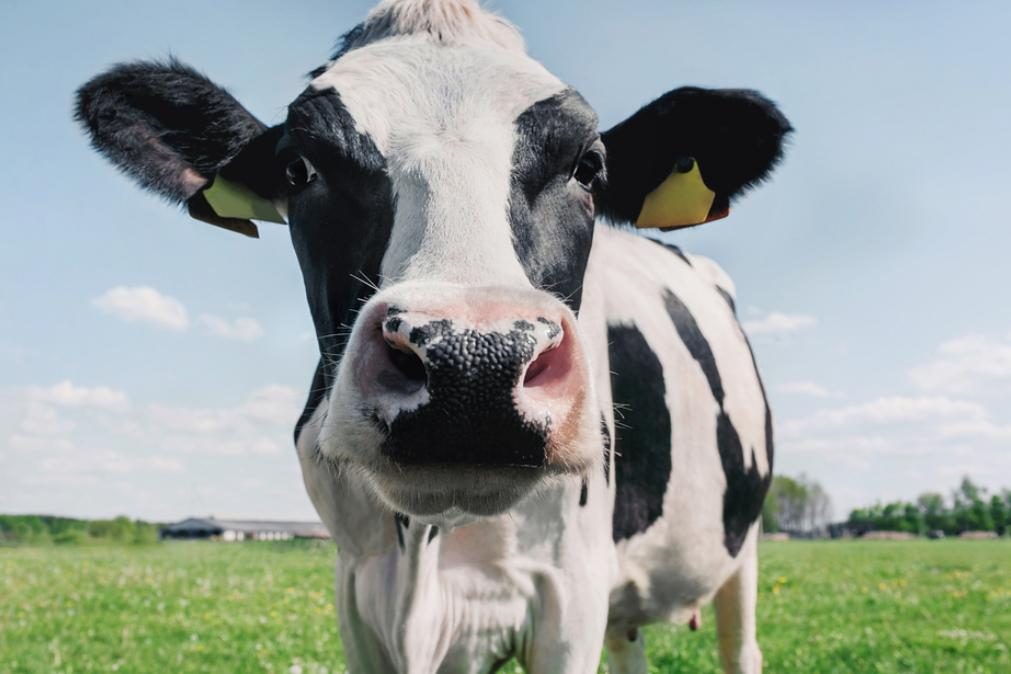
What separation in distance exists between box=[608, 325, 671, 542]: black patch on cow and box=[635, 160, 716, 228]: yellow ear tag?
59 cm

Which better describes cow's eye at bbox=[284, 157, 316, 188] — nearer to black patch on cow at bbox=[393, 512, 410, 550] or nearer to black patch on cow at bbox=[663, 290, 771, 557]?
black patch on cow at bbox=[393, 512, 410, 550]

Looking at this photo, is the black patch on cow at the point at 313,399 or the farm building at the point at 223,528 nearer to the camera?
the black patch on cow at the point at 313,399

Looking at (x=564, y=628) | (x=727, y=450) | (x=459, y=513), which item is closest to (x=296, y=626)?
(x=727, y=450)

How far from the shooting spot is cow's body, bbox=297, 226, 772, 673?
3898 mm

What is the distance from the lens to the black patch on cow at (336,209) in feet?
10.1

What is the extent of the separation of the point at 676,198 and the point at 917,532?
117520mm

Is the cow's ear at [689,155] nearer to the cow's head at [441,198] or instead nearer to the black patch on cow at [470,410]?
the cow's head at [441,198]

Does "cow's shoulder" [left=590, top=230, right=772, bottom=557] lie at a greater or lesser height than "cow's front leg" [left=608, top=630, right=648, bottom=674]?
greater

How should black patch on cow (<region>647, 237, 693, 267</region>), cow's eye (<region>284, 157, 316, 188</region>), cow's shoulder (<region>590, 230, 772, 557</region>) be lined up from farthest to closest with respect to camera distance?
black patch on cow (<region>647, 237, 693, 267</region>)
cow's shoulder (<region>590, 230, 772, 557</region>)
cow's eye (<region>284, 157, 316, 188</region>)

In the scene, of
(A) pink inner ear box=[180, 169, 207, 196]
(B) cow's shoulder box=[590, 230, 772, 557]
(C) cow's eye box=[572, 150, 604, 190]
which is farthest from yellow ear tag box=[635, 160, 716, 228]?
(A) pink inner ear box=[180, 169, 207, 196]

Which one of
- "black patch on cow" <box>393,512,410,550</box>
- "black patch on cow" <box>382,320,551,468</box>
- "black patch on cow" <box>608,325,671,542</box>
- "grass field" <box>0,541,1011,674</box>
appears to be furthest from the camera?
"grass field" <box>0,541,1011,674</box>

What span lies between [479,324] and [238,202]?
7.86 feet

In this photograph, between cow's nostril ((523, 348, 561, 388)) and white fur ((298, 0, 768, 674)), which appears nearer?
cow's nostril ((523, 348, 561, 388))

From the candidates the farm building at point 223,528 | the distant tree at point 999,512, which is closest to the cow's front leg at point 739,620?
the farm building at point 223,528
